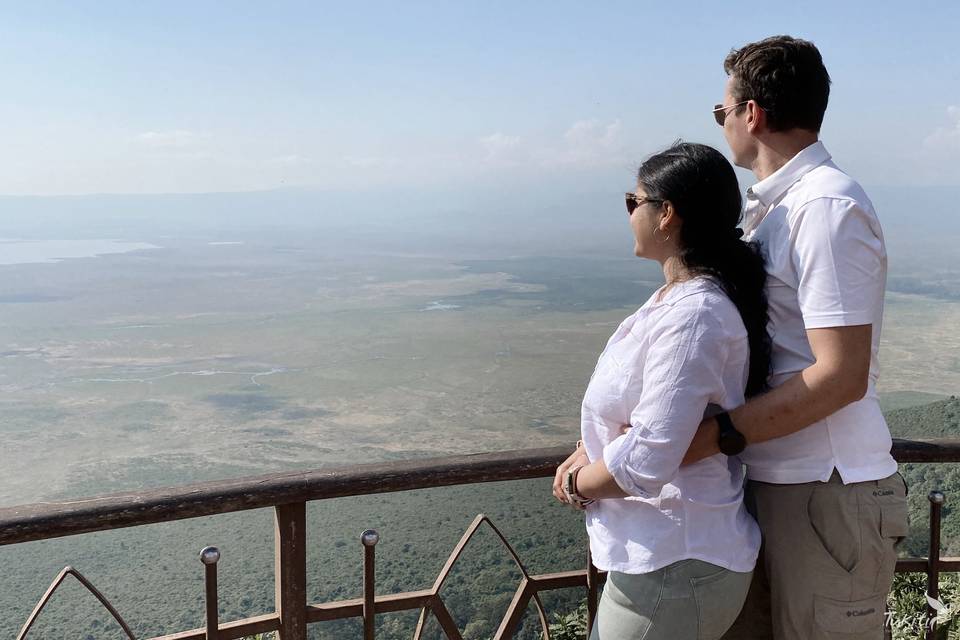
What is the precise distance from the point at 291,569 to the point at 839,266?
1170 millimetres

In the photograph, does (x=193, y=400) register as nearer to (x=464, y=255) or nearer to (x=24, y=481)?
(x=24, y=481)

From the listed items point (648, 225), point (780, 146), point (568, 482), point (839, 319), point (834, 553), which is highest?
point (780, 146)

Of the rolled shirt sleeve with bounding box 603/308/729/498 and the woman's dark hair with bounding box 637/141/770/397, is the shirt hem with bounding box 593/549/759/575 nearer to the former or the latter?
the rolled shirt sleeve with bounding box 603/308/729/498

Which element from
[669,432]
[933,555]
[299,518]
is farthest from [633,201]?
[933,555]

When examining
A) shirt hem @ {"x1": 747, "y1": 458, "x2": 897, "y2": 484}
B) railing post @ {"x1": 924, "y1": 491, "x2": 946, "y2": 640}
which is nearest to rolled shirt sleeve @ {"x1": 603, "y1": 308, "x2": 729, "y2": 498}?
shirt hem @ {"x1": 747, "y1": 458, "x2": 897, "y2": 484}

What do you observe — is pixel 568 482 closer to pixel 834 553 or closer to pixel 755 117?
pixel 834 553

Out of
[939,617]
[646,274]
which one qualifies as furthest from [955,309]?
[939,617]

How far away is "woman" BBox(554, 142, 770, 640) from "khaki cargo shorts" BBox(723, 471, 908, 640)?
3.3 inches

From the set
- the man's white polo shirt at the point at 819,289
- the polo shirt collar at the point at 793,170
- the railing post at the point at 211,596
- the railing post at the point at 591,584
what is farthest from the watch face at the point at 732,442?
the railing post at the point at 211,596

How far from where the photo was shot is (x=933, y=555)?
1.95 m

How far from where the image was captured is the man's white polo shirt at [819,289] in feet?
3.82

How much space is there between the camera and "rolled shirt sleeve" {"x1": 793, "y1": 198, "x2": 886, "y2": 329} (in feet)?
3.79

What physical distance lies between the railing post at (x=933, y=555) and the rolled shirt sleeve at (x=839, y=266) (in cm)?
101

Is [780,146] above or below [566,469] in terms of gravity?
above
